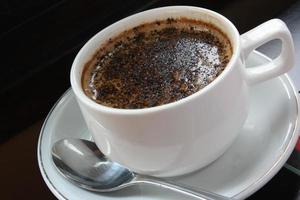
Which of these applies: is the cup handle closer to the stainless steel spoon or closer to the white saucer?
the white saucer

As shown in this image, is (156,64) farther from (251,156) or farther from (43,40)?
(43,40)

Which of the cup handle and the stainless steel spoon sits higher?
the cup handle

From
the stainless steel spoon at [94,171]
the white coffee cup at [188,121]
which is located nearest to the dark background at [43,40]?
the stainless steel spoon at [94,171]

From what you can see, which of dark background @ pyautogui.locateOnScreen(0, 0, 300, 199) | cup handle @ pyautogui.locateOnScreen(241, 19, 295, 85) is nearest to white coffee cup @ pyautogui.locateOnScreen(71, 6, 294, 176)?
cup handle @ pyautogui.locateOnScreen(241, 19, 295, 85)

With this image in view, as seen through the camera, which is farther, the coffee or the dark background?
the dark background

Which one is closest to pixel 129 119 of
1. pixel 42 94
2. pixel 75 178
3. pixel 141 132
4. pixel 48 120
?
pixel 141 132
